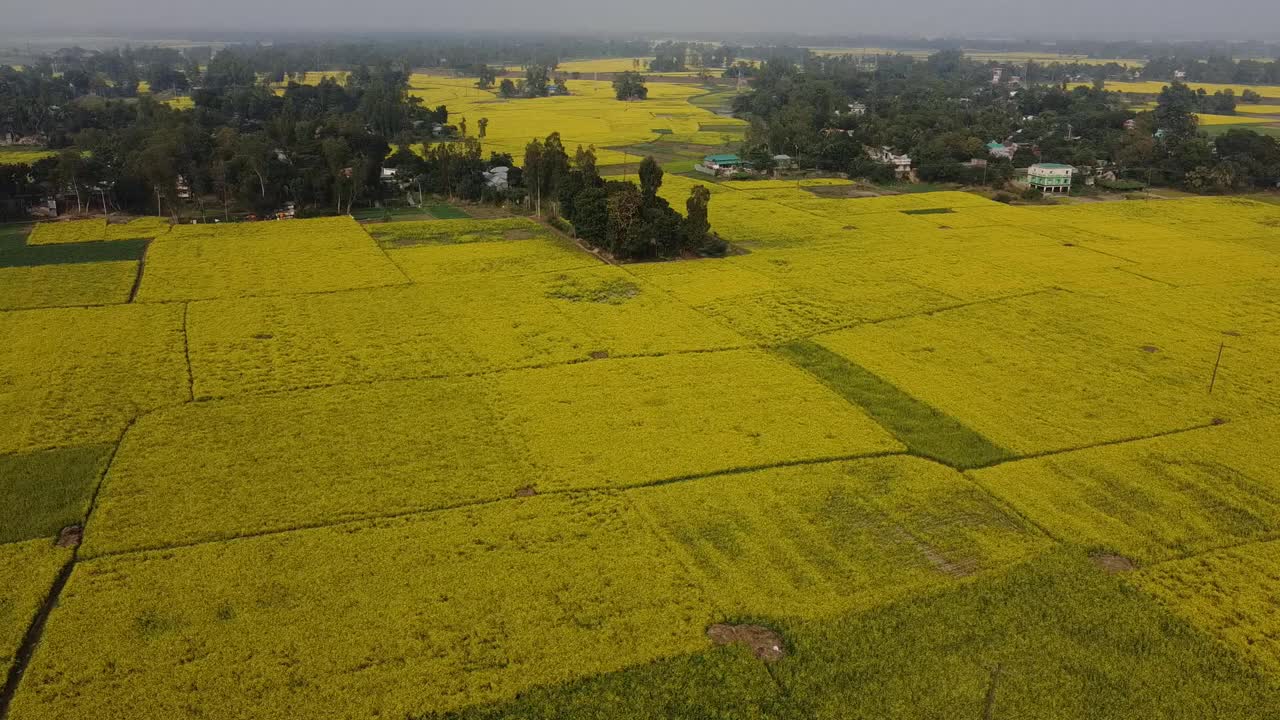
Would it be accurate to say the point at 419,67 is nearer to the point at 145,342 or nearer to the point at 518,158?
the point at 518,158

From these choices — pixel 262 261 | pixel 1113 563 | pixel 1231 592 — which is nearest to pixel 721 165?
pixel 262 261

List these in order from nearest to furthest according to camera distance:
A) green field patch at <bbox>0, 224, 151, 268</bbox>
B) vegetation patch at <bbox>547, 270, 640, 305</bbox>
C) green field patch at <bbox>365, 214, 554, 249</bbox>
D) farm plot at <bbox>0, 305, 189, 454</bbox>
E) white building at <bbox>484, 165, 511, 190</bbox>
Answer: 1. farm plot at <bbox>0, 305, 189, 454</bbox>
2. vegetation patch at <bbox>547, 270, 640, 305</bbox>
3. green field patch at <bbox>0, 224, 151, 268</bbox>
4. green field patch at <bbox>365, 214, 554, 249</bbox>
5. white building at <bbox>484, 165, 511, 190</bbox>

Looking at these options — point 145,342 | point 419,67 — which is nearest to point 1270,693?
point 145,342

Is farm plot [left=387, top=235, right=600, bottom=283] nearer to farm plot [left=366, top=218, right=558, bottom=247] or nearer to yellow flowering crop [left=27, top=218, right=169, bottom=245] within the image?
farm plot [left=366, top=218, right=558, bottom=247]

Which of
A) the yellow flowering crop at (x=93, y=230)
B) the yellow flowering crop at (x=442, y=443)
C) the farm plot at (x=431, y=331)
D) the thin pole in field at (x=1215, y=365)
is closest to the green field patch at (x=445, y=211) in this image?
the yellow flowering crop at (x=93, y=230)

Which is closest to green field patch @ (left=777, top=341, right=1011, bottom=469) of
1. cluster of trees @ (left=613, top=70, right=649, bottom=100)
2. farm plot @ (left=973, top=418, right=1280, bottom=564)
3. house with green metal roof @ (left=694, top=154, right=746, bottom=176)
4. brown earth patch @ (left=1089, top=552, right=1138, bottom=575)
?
farm plot @ (left=973, top=418, right=1280, bottom=564)

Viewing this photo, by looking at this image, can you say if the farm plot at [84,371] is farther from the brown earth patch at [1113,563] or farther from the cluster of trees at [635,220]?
the brown earth patch at [1113,563]
